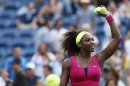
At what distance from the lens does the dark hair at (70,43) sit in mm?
9777

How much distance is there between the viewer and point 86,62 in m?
9.47

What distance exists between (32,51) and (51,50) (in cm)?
201

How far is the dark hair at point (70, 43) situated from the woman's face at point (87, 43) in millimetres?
281

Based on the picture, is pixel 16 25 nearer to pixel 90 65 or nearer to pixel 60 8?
pixel 60 8

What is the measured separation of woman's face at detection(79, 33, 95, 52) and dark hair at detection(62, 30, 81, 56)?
28 cm

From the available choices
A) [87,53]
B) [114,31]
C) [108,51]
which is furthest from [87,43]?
[114,31]

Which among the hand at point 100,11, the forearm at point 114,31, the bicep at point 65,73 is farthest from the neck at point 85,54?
the hand at point 100,11

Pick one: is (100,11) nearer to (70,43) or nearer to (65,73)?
(70,43)

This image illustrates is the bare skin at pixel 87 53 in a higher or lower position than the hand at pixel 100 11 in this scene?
lower

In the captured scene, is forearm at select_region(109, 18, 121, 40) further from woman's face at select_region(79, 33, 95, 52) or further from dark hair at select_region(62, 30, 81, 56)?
dark hair at select_region(62, 30, 81, 56)

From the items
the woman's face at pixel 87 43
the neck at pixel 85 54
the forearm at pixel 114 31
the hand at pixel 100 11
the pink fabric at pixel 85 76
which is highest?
the hand at pixel 100 11

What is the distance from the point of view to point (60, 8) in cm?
2150

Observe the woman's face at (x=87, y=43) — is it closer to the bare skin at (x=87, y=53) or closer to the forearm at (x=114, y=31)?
the bare skin at (x=87, y=53)

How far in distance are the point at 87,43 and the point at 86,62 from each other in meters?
0.25
